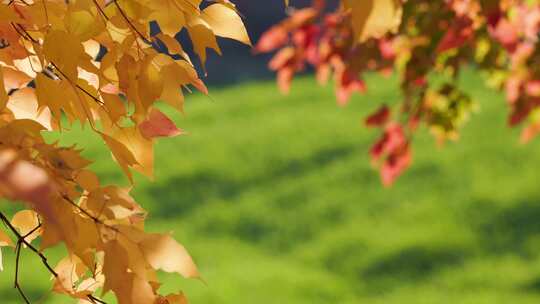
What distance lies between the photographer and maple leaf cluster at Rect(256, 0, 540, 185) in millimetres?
2984

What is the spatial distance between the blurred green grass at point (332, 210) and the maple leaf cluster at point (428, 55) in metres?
1.71

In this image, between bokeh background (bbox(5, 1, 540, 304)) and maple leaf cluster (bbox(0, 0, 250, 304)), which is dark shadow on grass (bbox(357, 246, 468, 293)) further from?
maple leaf cluster (bbox(0, 0, 250, 304))

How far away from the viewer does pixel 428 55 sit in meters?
3.22

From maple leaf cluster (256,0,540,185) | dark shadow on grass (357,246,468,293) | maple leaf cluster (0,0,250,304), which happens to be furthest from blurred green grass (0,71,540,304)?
maple leaf cluster (0,0,250,304)

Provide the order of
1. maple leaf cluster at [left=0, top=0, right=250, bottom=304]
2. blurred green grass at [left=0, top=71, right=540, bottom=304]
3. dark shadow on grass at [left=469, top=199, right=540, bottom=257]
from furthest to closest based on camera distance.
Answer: dark shadow on grass at [left=469, top=199, right=540, bottom=257], blurred green grass at [left=0, top=71, right=540, bottom=304], maple leaf cluster at [left=0, top=0, right=250, bottom=304]

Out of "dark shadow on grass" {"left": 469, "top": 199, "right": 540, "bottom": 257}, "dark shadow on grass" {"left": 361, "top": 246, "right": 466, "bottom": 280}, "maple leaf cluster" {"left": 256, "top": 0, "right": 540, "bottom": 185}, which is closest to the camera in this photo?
"maple leaf cluster" {"left": 256, "top": 0, "right": 540, "bottom": 185}

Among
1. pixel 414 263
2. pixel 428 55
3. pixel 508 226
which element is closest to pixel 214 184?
pixel 414 263

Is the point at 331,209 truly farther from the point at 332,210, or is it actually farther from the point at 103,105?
the point at 103,105

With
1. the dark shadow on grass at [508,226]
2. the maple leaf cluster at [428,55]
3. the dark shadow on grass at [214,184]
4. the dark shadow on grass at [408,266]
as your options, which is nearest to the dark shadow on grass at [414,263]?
the dark shadow on grass at [408,266]

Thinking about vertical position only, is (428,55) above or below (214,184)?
below

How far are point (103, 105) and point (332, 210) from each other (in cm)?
515

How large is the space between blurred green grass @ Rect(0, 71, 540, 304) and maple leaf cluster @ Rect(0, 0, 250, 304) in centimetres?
302

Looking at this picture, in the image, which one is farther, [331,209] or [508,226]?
[331,209]

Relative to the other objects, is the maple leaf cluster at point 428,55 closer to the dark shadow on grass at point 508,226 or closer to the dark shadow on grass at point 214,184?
the dark shadow on grass at point 508,226
